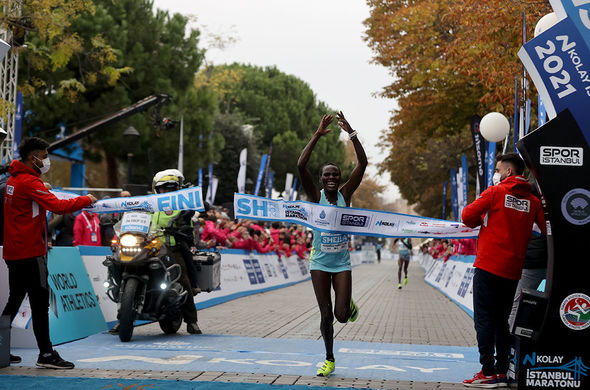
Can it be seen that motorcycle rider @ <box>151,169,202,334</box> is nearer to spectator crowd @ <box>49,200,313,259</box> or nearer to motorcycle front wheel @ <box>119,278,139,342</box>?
spectator crowd @ <box>49,200,313,259</box>

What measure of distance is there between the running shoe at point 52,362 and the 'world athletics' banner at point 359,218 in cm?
205

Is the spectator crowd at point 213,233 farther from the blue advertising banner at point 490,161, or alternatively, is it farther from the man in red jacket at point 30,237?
the blue advertising banner at point 490,161

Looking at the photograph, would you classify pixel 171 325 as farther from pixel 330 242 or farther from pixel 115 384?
pixel 115 384

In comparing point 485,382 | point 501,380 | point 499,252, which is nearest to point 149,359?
point 485,382

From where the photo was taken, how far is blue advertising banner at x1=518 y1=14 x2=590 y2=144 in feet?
21.8

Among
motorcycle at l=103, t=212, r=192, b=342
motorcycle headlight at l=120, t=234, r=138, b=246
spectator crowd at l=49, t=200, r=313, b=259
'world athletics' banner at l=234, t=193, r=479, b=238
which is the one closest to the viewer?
'world athletics' banner at l=234, t=193, r=479, b=238

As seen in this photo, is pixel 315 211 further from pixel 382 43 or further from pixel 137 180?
pixel 137 180

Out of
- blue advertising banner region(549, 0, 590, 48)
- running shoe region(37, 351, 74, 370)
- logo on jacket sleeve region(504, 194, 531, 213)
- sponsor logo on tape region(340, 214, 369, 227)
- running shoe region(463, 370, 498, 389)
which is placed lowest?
running shoe region(463, 370, 498, 389)

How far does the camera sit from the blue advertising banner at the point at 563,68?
6.63 m

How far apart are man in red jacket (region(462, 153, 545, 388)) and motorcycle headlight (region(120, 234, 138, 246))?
429cm

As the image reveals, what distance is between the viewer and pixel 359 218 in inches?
306

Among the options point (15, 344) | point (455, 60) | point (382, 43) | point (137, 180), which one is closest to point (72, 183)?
point (137, 180)

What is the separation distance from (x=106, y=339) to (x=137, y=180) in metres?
33.3

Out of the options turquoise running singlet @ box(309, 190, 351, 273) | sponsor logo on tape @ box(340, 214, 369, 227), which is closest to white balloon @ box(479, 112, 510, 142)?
sponsor logo on tape @ box(340, 214, 369, 227)
